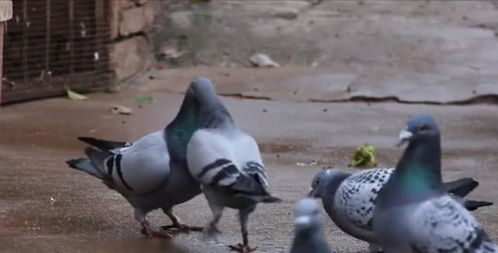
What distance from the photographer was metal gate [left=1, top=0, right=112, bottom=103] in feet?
28.3

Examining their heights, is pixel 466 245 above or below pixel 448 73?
above

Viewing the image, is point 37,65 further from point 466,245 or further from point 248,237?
point 466,245

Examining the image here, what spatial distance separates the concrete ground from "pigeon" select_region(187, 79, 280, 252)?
1.33ft

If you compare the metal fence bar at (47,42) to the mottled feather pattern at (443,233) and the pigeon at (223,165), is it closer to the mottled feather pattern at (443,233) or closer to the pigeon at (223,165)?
the pigeon at (223,165)

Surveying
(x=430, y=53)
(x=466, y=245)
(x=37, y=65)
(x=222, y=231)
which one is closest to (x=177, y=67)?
(x=37, y=65)

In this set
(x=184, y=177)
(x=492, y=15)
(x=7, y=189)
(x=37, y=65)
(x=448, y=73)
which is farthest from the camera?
(x=492, y=15)

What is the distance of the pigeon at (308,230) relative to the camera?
3.26 metres

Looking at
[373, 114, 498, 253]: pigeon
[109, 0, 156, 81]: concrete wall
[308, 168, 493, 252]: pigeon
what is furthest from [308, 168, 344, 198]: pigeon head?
[109, 0, 156, 81]: concrete wall

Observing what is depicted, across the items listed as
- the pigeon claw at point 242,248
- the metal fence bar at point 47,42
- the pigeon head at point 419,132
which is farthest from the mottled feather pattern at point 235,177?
the metal fence bar at point 47,42

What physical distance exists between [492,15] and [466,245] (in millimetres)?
7333

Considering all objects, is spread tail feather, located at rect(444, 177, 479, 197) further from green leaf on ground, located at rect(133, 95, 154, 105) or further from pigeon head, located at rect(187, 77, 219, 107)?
green leaf on ground, located at rect(133, 95, 154, 105)

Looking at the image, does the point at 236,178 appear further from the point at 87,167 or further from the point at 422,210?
the point at 87,167

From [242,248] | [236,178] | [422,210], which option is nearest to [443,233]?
[422,210]

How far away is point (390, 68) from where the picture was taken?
383 inches
